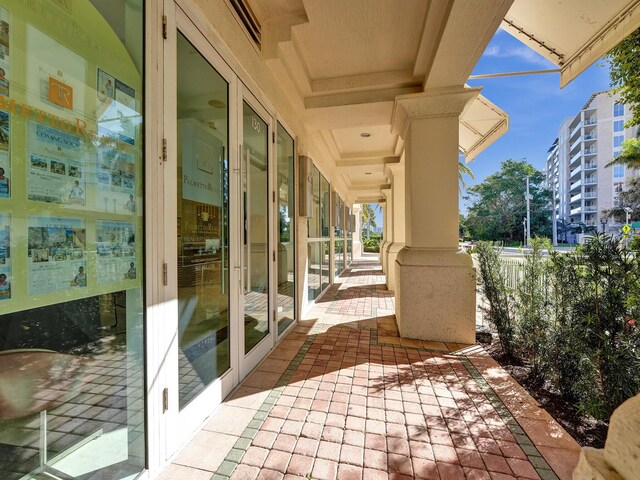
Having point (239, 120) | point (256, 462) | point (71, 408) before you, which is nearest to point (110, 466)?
point (71, 408)

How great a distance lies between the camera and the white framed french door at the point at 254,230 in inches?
101

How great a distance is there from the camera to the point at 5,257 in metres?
0.96

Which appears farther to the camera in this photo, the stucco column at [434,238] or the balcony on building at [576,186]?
the balcony on building at [576,186]

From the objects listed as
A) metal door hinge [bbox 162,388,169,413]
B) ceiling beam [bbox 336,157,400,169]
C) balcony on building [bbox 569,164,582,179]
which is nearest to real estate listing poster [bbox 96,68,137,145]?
metal door hinge [bbox 162,388,169,413]

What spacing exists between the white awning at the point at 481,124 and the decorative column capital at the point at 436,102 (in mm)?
370

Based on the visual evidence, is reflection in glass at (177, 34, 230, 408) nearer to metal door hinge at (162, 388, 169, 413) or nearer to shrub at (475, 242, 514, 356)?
metal door hinge at (162, 388, 169, 413)

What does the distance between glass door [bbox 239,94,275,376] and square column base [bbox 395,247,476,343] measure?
6.01 feet

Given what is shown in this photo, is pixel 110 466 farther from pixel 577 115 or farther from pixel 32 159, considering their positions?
pixel 577 115

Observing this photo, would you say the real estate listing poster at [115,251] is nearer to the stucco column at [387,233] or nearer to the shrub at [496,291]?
the shrub at [496,291]

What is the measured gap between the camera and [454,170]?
3.67m

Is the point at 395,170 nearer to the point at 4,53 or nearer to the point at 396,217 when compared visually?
the point at 396,217

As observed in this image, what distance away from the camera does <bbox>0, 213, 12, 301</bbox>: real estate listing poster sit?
949mm

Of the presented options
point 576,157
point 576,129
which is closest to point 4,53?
point 576,129

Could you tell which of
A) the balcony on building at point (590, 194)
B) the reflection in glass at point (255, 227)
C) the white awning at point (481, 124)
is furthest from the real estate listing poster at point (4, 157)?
the balcony on building at point (590, 194)
